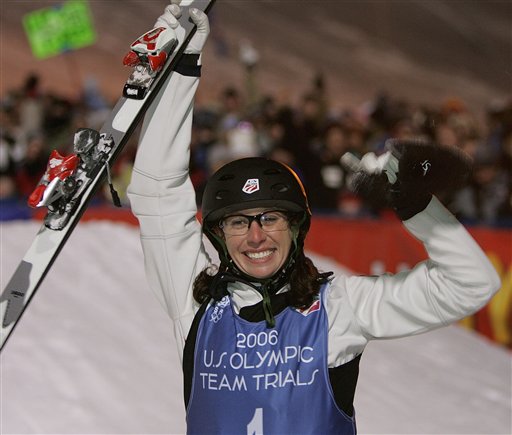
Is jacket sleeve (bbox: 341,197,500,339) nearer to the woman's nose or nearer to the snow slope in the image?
the woman's nose

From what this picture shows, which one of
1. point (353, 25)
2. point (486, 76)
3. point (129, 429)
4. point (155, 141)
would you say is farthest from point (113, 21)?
point (155, 141)

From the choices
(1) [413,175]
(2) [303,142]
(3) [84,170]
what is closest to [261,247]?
(1) [413,175]

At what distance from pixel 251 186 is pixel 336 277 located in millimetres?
450

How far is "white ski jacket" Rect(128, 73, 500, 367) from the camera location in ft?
10.1

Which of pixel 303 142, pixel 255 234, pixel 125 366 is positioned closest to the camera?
pixel 255 234

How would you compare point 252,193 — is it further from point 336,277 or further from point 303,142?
point 303,142

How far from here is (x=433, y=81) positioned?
1911 centimetres

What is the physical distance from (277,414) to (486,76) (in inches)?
645

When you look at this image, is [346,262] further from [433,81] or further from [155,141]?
[433,81]

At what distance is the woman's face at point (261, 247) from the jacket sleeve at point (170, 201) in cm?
21

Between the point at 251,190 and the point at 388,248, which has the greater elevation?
the point at 251,190

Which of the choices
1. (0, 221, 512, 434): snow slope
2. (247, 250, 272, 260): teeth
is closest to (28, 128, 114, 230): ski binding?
(247, 250, 272, 260): teeth

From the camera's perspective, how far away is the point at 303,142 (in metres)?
9.77

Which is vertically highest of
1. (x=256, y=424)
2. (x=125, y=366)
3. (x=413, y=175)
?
(x=413, y=175)
